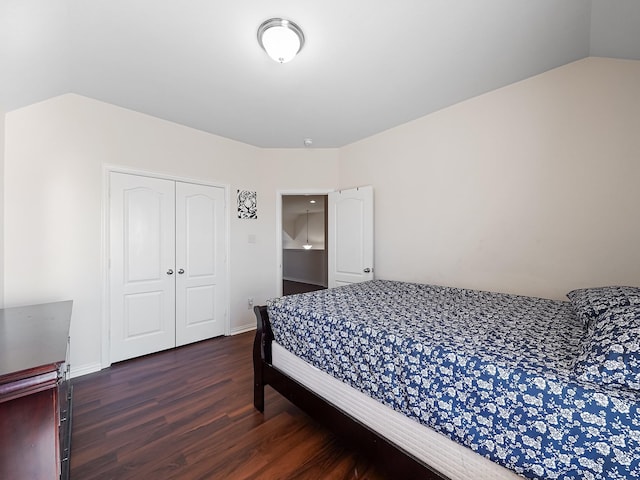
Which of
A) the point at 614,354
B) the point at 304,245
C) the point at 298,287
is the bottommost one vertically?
the point at 298,287

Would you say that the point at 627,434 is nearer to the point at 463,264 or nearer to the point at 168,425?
the point at 463,264

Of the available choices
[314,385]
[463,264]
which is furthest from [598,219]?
[314,385]

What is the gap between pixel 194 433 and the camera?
181 cm

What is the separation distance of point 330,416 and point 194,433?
3.16 ft

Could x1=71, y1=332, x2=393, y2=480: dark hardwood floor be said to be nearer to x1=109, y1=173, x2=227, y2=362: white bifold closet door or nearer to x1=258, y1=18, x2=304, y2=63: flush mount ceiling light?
x1=109, y1=173, x2=227, y2=362: white bifold closet door

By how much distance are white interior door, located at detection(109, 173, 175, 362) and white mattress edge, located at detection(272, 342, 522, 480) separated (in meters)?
2.10

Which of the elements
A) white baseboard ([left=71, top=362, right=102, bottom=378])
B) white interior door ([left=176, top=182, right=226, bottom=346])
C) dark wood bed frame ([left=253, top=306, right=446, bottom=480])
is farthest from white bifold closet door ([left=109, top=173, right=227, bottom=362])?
dark wood bed frame ([left=253, top=306, right=446, bottom=480])

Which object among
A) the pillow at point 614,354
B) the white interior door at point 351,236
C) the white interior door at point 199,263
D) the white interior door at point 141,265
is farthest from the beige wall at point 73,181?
the pillow at point 614,354

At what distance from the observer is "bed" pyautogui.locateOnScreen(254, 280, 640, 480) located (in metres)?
0.87

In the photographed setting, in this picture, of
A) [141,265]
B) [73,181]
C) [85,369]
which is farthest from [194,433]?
[73,181]

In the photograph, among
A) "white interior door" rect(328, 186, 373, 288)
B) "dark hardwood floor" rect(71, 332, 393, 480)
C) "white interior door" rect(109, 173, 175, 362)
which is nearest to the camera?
"dark hardwood floor" rect(71, 332, 393, 480)

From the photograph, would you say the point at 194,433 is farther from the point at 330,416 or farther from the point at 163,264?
the point at 163,264

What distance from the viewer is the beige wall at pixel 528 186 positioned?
1985 mm

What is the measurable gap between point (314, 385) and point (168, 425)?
3.59 feet
